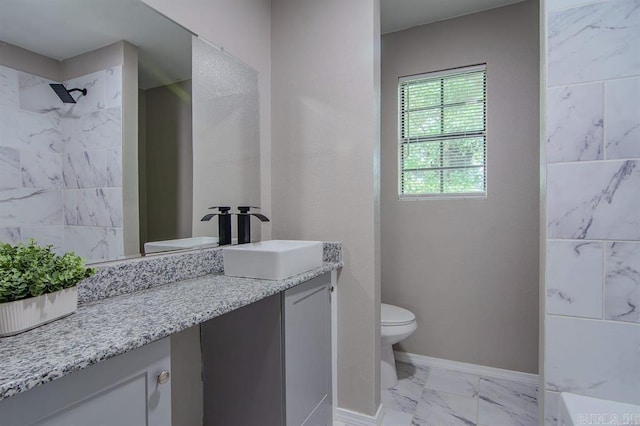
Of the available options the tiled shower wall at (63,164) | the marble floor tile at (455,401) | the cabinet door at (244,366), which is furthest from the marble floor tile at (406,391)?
the tiled shower wall at (63,164)

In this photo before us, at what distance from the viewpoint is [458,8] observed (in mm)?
2283

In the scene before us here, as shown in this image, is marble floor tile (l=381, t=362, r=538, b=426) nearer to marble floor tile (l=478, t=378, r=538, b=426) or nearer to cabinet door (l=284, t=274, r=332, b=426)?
marble floor tile (l=478, t=378, r=538, b=426)

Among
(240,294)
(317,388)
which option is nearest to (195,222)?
(240,294)

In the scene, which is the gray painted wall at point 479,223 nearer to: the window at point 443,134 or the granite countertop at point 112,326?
the window at point 443,134

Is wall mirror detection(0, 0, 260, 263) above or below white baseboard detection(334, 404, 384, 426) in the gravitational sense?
above

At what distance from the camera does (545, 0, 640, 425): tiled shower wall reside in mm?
1052

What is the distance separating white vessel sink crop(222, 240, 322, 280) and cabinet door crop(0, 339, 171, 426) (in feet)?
1.84

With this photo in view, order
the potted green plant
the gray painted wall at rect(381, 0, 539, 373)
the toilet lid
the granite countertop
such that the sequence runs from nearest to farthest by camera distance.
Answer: the granite countertop < the potted green plant < the toilet lid < the gray painted wall at rect(381, 0, 539, 373)

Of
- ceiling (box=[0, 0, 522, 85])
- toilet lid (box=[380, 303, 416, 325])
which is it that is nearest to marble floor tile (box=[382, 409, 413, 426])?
toilet lid (box=[380, 303, 416, 325])

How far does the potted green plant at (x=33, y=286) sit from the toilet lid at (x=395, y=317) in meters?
Answer: 1.68

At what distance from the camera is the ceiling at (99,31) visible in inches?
38.4

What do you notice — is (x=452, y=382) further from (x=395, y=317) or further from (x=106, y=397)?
(x=106, y=397)

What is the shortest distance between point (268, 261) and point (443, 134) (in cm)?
179

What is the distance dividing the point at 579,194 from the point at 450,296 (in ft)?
4.92
